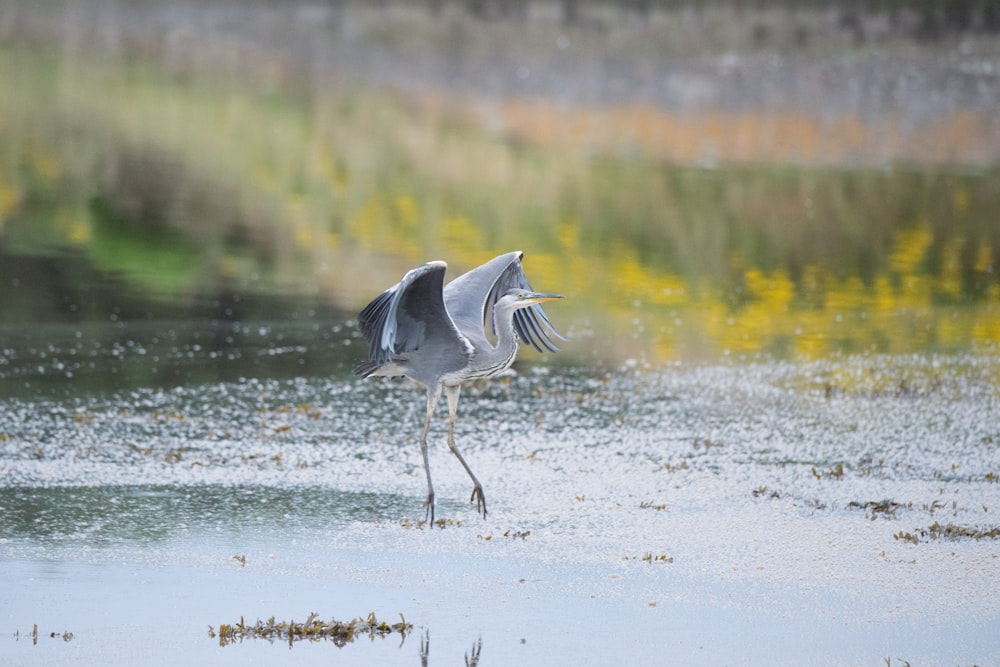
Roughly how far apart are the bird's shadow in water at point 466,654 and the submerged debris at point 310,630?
0.09 metres

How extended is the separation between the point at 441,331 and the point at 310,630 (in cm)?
227

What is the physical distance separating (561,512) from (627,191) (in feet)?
37.5

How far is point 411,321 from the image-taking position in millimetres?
8320

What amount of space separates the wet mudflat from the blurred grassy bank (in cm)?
200

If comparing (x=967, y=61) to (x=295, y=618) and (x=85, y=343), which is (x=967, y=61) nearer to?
(x=85, y=343)

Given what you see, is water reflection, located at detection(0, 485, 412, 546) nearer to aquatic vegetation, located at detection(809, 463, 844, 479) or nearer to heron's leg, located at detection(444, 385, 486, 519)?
heron's leg, located at detection(444, 385, 486, 519)

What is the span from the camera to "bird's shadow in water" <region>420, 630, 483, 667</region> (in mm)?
6255

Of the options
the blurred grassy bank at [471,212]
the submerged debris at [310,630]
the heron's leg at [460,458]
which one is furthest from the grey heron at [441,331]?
the blurred grassy bank at [471,212]

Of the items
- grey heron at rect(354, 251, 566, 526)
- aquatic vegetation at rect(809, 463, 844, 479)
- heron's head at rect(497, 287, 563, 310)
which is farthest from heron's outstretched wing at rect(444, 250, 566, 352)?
aquatic vegetation at rect(809, 463, 844, 479)

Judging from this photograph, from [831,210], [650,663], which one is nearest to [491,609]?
[650,663]

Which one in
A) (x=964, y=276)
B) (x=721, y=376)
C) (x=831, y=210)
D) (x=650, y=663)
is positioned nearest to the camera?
(x=650, y=663)

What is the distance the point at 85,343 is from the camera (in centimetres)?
1162

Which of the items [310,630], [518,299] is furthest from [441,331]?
[310,630]

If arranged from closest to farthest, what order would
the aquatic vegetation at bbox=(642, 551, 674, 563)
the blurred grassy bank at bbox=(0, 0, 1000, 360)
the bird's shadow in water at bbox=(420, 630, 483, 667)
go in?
the bird's shadow in water at bbox=(420, 630, 483, 667) → the aquatic vegetation at bbox=(642, 551, 674, 563) → the blurred grassy bank at bbox=(0, 0, 1000, 360)
